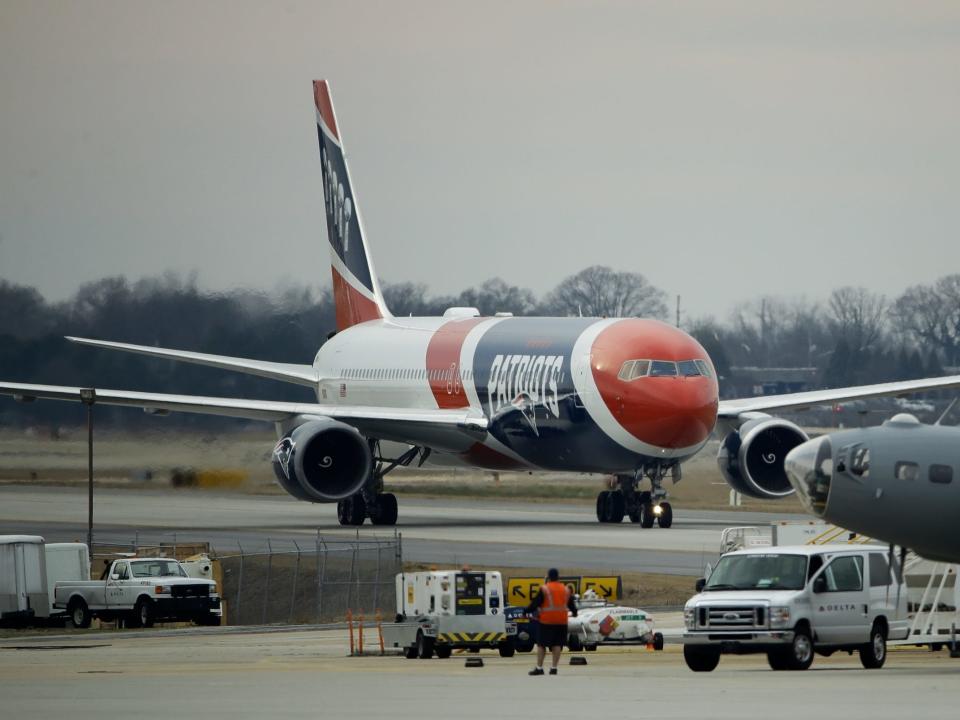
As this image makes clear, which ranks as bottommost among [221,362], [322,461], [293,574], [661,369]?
[293,574]

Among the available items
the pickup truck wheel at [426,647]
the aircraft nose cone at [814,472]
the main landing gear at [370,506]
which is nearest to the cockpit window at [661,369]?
the main landing gear at [370,506]

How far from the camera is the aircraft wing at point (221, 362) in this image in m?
55.8

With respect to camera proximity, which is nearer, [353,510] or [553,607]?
[553,607]

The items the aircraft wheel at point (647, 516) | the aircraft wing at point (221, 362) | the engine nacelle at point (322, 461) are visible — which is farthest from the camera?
the aircraft wing at point (221, 362)

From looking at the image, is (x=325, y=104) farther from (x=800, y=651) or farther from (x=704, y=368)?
(x=800, y=651)

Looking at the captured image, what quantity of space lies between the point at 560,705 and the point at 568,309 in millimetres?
76365

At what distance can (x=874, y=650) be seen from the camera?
26.4m

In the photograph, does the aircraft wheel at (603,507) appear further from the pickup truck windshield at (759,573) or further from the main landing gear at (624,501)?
the pickup truck windshield at (759,573)

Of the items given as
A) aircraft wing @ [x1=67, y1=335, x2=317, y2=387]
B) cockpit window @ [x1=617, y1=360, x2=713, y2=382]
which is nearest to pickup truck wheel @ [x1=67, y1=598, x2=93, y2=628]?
cockpit window @ [x1=617, y1=360, x2=713, y2=382]

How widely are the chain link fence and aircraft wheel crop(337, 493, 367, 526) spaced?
5750mm

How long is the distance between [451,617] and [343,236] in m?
33.8

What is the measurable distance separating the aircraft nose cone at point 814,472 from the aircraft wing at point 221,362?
29.9 m

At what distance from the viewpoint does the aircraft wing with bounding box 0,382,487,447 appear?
5106cm

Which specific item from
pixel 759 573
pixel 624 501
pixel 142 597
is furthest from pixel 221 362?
pixel 759 573
